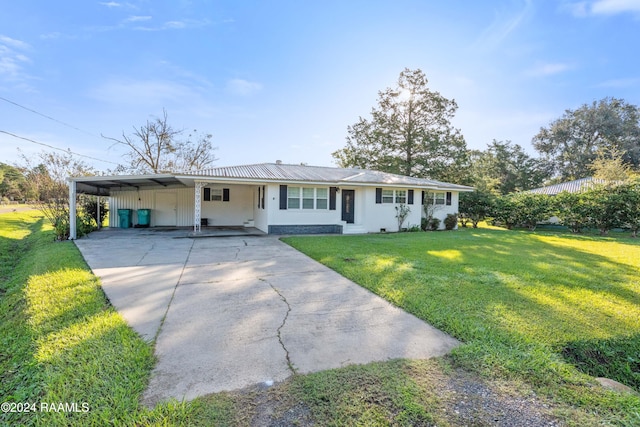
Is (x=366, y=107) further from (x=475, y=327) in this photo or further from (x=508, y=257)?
(x=475, y=327)

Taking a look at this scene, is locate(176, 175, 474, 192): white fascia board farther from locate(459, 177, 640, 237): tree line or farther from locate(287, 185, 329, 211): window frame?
locate(459, 177, 640, 237): tree line

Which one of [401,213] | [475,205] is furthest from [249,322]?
[475,205]

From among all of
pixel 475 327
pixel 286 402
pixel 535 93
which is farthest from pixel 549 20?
pixel 286 402

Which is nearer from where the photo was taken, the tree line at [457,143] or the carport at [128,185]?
the carport at [128,185]

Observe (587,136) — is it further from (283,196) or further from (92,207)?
(92,207)

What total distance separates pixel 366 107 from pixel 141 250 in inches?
1016

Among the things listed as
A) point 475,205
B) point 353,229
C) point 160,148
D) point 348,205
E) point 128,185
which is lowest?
point 353,229

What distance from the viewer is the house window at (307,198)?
12906mm

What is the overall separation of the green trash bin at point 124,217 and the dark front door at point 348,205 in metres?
11.5

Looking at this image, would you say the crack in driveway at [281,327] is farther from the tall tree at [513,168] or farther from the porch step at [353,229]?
the tall tree at [513,168]

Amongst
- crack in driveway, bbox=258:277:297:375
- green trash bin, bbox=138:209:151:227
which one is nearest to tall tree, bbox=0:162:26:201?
green trash bin, bbox=138:209:151:227

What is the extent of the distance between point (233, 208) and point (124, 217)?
560 cm

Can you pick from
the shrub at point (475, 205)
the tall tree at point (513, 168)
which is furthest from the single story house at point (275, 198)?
the tall tree at point (513, 168)

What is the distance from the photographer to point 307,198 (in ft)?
43.4
